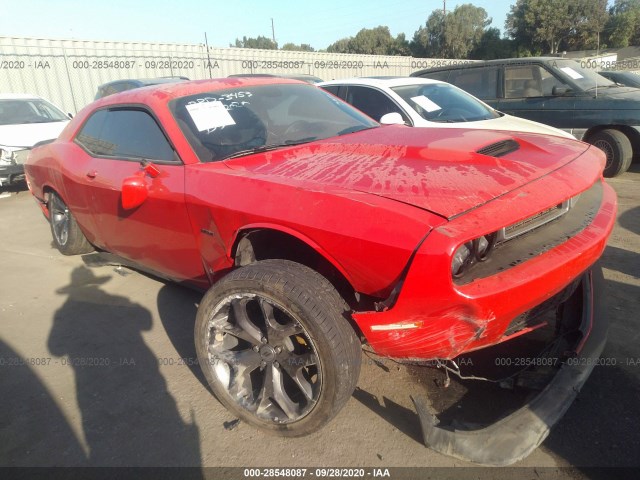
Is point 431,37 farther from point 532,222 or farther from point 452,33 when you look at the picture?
point 532,222

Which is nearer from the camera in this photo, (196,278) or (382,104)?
(196,278)

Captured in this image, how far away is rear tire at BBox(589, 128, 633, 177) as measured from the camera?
6.33 meters

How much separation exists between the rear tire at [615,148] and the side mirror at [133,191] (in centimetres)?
618

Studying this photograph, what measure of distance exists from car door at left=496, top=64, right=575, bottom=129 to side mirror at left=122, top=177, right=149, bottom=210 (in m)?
6.06

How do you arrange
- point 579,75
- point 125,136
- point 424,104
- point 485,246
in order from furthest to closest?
1. point 579,75
2. point 424,104
3. point 125,136
4. point 485,246

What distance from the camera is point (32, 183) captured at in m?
4.62

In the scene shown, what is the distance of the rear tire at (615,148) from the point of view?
20.8ft

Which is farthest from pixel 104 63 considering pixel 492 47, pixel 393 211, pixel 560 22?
pixel 492 47

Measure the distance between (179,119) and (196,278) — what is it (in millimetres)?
964

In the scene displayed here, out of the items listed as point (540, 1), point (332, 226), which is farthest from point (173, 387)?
point (540, 1)

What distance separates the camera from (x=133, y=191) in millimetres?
2664

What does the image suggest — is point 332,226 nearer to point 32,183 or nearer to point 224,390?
point 224,390

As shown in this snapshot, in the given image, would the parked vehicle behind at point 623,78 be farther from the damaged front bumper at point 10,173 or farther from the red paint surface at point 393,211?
the damaged front bumper at point 10,173

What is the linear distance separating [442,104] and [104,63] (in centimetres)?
1212
